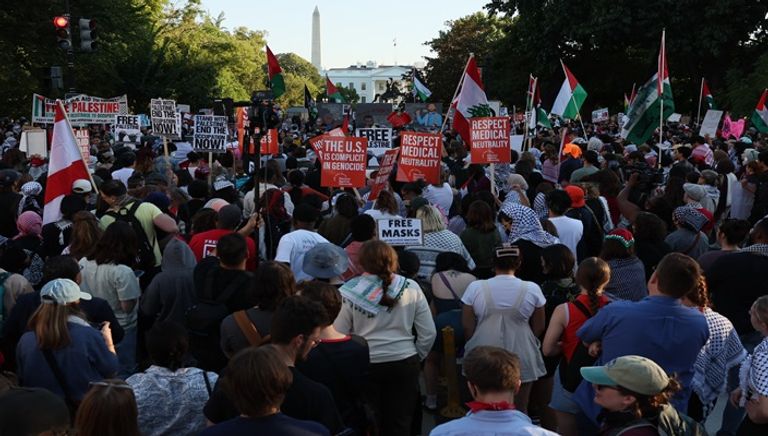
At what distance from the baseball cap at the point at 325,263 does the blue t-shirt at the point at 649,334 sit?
1664 millimetres

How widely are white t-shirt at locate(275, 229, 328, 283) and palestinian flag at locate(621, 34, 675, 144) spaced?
27.6 feet

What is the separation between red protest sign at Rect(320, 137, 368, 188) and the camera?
10164 mm

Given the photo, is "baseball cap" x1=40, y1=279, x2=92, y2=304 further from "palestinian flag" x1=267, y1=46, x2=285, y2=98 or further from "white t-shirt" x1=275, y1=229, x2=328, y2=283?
"palestinian flag" x1=267, y1=46, x2=285, y2=98

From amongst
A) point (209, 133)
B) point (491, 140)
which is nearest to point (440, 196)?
point (491, 140)

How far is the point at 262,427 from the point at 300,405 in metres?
0.51

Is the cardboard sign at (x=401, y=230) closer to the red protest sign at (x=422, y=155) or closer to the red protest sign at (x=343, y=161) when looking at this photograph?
the red protest sign at (x=343, y=161)

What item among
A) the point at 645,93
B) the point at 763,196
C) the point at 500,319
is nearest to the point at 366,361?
the point at 500,319

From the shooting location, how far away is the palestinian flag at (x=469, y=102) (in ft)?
43.4

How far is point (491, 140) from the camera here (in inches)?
434

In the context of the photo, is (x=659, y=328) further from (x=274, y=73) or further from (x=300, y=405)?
(x=274, y=73)

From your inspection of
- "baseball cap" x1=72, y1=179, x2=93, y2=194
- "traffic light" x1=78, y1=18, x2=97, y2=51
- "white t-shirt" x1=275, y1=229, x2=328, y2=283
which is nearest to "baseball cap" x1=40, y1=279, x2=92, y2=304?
"white t-shirt" x1=275, y1=229, x2=328, y2=283

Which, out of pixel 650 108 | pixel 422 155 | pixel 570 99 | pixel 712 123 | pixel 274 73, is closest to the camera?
pixel 422 155

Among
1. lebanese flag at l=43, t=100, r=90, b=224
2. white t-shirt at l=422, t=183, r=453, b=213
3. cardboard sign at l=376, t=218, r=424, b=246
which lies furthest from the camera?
white t-shirt at l=422, t=183, r=453, b=213

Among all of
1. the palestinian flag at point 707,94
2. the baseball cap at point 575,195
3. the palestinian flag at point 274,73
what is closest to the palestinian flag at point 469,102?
the palestinian flag at point 274,73
